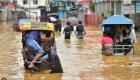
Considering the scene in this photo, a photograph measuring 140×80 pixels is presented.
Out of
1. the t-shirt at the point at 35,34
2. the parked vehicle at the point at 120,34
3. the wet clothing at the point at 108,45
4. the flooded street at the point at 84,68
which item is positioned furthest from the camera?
the parked vehicle at the point at 120,34

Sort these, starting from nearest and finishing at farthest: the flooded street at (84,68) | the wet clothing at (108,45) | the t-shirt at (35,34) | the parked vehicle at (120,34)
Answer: the flooded street at (84,68)
the t-shirt at (35,34)
the wet clothing at (108,45)
the parked vehicle at (120,34)

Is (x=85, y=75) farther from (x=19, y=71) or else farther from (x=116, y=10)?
(x=116, y=10)

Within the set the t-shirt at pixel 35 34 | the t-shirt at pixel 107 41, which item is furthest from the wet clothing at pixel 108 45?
the t-shirt at pixel 35 34

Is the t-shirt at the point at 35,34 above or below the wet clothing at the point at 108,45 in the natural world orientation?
above

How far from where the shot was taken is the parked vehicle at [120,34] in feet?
72.0

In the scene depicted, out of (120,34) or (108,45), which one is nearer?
(108,45)

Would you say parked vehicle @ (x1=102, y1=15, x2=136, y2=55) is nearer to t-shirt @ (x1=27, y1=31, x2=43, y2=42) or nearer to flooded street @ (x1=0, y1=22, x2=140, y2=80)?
flooded street @ (x1=0, y1=22, x2=140, y2=80)

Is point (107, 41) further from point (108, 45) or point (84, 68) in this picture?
point (84, 68)

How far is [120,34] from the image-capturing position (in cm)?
2242

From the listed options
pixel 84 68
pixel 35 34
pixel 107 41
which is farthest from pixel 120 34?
pixel 35 34

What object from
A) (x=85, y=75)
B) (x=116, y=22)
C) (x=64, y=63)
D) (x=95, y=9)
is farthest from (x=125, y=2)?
(x=85, y=75)

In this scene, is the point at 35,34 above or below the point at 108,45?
above

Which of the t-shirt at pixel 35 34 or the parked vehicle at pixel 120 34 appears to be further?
the parked vehicle at pixel 120 34

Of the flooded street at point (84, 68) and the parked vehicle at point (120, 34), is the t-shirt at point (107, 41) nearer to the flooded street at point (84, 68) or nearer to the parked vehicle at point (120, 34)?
the parked vehicle at point (120, 34)
